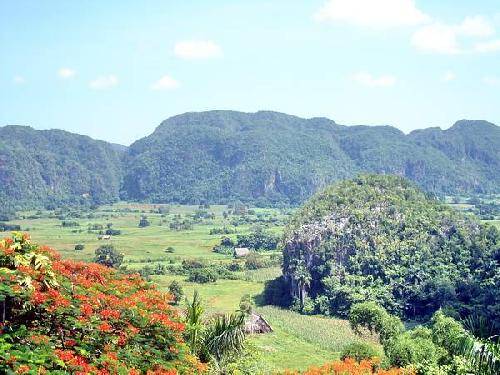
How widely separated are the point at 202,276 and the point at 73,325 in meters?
48.8

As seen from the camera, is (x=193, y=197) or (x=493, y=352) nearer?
(x=493, y=352)

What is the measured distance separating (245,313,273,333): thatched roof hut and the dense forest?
34.4 ft

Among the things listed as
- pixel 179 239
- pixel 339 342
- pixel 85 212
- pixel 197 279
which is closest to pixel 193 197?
pixel 85 212

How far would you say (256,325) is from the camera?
39.4 meters

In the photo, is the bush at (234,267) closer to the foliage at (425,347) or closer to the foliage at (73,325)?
the foliage at (425,347)

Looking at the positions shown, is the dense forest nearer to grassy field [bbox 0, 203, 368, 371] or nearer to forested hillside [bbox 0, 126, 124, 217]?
grassy field [bbox 0, 203, 368, 371]

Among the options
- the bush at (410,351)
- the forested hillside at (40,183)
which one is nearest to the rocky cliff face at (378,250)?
the bush at (410,351)

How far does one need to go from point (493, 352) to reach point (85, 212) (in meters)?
134

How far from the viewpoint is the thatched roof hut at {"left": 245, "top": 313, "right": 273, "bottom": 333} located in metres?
38.9

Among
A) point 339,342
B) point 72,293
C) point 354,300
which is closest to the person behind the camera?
point 72,293

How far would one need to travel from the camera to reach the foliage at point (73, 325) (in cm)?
1028

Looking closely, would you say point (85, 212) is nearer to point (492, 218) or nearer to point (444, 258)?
point (492, 218)

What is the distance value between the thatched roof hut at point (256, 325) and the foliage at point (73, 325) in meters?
26.0

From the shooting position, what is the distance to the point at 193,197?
18462cm
